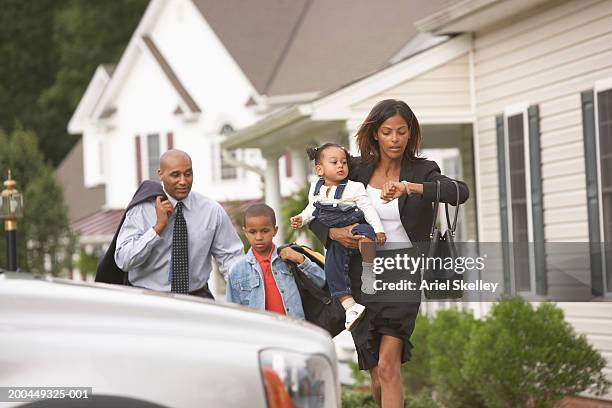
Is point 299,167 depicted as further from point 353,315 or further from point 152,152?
point 152,152

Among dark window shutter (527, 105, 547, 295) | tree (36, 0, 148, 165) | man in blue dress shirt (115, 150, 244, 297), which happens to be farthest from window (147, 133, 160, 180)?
man in blue dress shirt (115, 150, 244, 297)

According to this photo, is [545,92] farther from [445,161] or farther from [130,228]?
[445,161]

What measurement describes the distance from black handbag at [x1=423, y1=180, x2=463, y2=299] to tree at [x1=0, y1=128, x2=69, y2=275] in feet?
79.5

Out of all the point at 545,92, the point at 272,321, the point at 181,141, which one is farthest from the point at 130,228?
the point at 181,141

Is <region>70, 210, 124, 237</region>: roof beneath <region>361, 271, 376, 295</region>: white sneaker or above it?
above

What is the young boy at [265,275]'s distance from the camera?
6.72 m

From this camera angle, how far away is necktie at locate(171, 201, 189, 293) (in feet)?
23.2

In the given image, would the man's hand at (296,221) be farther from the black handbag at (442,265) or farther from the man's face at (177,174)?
the man's face at (177,174)

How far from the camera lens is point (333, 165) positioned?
6477mm

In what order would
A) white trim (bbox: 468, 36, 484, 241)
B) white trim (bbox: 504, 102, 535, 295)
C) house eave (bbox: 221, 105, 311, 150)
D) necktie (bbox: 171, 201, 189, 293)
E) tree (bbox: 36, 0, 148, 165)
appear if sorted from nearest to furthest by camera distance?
necktie (bbox: 171, 201, 189, 293) → white trim (bbox: 504, 102, 535, 295) → white trim (bbox: 468, 36, 484, 241) → house eave (bbox: 221, 105, 311, 150) → tree (bbox: 36, 0, 148, 165)

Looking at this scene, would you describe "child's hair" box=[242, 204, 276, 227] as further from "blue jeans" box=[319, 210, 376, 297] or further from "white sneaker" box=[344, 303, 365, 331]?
"white sneaker" box=[344, 303, 365, 331]

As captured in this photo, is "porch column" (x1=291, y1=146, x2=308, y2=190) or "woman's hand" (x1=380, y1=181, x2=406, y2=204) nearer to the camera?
"woman's hand" (x1=380, y1=181, x2=406, y2=204)

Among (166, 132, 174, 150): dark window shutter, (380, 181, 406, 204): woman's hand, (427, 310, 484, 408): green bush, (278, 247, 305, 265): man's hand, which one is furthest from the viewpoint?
(166, 132, 174, 150): dark window shutter

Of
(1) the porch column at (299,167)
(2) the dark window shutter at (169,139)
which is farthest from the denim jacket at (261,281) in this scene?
(2) the dark window shutter at (169,139)
